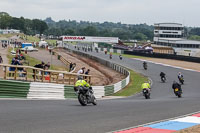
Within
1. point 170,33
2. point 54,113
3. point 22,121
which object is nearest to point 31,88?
point 54,113

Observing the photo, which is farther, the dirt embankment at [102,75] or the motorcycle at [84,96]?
the dirt embankment at [102,75]

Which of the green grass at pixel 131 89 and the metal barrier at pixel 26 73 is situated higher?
the metal barrier at pixel 26 73

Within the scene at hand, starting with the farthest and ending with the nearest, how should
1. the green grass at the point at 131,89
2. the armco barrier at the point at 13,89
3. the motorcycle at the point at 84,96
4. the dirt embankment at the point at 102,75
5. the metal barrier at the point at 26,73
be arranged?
1. the dirt embankment at the point at 102,75
2. the green grass at the point at 131,89
3. the metal barrier at the point at 26,73
4. the armco barrier at the point at 13,89
5. the motorcycle at the point at 84,96

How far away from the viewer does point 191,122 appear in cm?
1138

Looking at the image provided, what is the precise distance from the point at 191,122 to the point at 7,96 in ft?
31.6

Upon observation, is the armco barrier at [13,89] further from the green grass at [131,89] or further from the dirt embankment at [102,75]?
the dirt embankment at [102,75]

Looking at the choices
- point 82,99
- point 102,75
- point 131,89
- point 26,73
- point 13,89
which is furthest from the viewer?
point 102,75

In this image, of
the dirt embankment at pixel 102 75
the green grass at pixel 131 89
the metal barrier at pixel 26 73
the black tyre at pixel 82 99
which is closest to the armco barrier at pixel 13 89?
the metal barrier at pixel 26 73

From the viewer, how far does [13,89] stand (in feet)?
60.4

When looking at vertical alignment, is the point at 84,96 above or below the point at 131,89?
above

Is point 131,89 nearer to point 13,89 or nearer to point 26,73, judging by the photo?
point 26,73

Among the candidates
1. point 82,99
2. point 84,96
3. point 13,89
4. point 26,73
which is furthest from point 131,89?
point 82,99

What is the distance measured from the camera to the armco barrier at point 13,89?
17797 millimetres

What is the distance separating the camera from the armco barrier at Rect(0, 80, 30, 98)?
1780 cm
